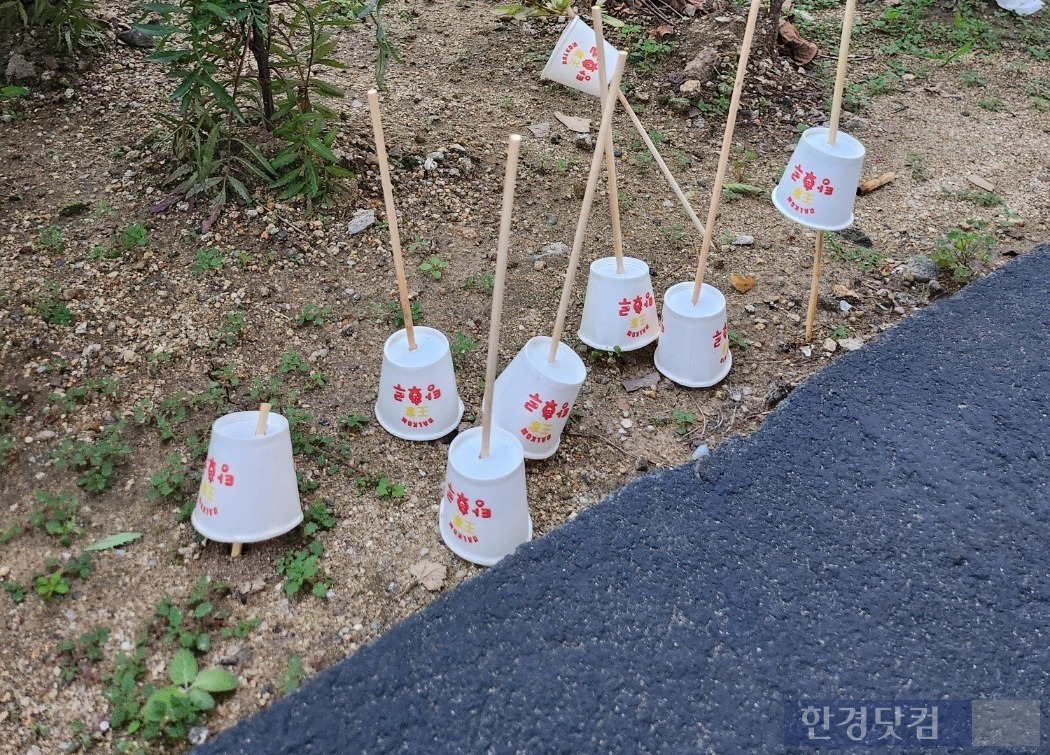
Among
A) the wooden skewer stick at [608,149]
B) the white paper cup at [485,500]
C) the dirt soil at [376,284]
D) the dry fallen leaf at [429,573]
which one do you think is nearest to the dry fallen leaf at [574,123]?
the dirt soil at [376,284]

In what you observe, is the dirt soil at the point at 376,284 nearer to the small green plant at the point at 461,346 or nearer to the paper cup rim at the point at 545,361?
the small green plant at the point at 461,346

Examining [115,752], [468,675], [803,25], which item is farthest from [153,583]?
[803,25]

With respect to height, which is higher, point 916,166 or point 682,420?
point 916,166

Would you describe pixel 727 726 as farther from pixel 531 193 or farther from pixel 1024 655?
pixel 531 193

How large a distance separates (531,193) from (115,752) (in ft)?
7.15

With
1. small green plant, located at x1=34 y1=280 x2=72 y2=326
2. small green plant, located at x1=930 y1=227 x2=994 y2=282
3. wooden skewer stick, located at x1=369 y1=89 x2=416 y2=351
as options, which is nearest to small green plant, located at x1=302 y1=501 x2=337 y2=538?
wooden skewer stick, located at x1=369 y1=89 x2=416 y2=351

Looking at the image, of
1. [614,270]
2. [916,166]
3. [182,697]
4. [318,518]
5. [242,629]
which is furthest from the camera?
[916,166]

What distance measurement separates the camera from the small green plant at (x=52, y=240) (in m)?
2.55

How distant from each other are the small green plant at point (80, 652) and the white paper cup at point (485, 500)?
2.40ft

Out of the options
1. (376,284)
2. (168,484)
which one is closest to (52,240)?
(376,284)

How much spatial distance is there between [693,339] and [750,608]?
2.57ft

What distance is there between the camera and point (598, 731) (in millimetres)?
1567

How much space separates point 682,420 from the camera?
88.7 inches

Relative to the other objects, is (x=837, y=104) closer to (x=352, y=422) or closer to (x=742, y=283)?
(x=742, y=283)
